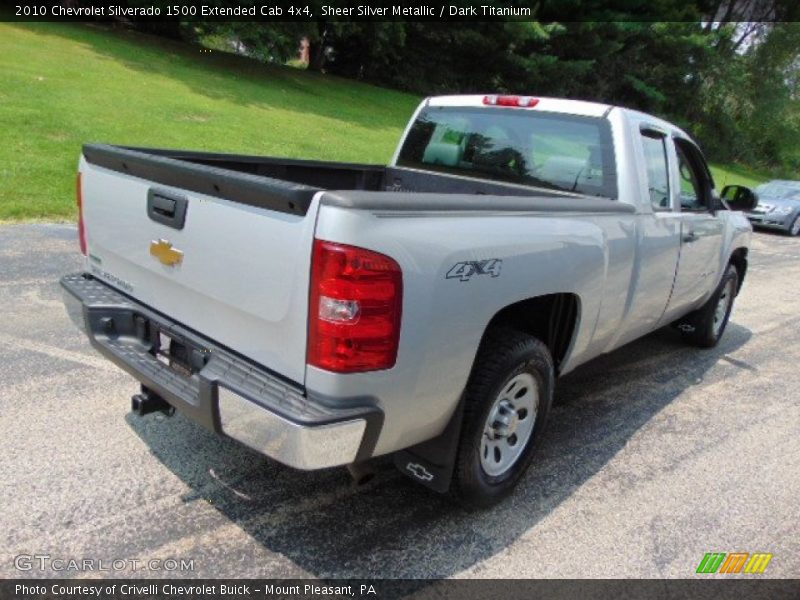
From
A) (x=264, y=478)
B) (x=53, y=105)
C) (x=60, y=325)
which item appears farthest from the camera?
(x=53, y=105)

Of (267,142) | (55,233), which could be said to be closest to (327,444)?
(55,233)

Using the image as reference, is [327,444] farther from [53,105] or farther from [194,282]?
[53,105]

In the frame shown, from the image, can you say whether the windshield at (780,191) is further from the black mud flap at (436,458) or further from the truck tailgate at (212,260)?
the truck tailgate at (212,260)

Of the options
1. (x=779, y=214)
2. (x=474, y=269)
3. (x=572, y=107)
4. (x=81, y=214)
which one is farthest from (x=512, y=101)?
(x=779, y=214)

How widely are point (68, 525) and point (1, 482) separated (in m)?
0.48

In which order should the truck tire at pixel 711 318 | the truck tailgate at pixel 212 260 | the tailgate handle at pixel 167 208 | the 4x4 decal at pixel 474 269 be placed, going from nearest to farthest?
the truck tailgate at pixel 212 260, the 4x4 decal at pixel 474 269, the tailgate handle at pixel 167 208, the truck tire at pixel 711 318

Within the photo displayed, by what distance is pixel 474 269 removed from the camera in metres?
2.47

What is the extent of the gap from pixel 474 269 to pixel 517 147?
193 cm

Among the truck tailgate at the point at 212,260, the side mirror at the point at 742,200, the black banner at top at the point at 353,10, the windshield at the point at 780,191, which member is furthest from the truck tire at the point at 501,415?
the black banner at top at the point at 353,10

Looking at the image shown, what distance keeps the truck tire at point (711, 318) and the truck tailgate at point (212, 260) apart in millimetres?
4453

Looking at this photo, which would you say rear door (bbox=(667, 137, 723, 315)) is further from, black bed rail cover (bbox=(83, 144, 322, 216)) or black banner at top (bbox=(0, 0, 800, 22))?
black banner at top (bbox=(0, 0, 800, 22))

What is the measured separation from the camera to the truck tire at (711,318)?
5.62m

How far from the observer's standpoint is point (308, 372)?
2.25m

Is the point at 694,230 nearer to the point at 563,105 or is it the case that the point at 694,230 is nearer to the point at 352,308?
the point at 563,105
